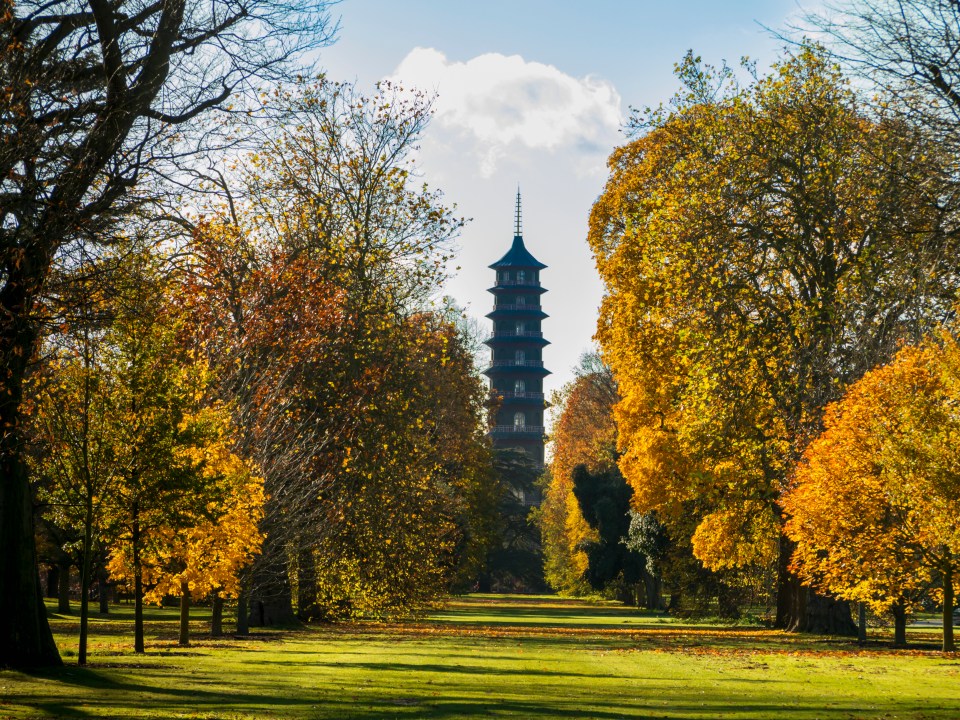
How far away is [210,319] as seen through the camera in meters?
27.8

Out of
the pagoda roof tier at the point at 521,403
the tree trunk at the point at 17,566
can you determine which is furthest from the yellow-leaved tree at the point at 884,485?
the pagoda roof tier at the point at 521,403

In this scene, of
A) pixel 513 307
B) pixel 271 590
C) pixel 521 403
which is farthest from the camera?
pixel 513 307

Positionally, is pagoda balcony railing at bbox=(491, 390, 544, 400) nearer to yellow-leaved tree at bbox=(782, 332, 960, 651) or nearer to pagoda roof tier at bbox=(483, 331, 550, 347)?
pagoda roof tier at bbox=(483, 331, 550, 347)

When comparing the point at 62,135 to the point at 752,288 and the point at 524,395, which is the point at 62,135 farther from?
the point at 524,395

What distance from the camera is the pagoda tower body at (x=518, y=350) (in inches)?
4980

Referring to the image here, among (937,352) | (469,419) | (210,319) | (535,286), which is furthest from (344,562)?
(535,286)

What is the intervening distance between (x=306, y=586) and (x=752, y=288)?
49.9 feet

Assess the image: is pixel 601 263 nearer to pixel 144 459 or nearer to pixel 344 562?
pixel 344 562

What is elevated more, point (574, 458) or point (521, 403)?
point (521, 403)

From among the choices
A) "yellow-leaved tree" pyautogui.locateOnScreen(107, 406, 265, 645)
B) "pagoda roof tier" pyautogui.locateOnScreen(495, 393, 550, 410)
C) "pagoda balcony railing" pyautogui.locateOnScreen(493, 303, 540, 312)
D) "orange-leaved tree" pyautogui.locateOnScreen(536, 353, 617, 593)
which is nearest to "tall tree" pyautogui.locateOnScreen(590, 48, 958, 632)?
"yellow-leaved tree" pyautogui.locateOnScreen(107, 406, 265, 645)

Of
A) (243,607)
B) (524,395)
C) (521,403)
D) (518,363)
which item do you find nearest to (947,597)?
(243,607)

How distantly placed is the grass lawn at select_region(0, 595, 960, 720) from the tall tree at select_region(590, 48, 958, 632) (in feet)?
14.9

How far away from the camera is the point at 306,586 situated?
110 ft

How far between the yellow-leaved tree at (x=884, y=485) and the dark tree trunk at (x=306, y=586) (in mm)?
12129
